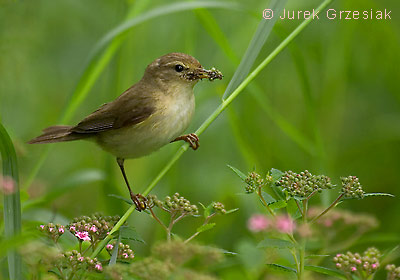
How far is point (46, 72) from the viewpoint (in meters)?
7.15

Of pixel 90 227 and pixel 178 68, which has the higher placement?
pixel 178 68

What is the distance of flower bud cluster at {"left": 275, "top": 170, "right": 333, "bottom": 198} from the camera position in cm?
242

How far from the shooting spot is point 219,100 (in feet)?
18.6

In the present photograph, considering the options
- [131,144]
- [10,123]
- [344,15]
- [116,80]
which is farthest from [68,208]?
[344,15]

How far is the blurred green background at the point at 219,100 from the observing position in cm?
530

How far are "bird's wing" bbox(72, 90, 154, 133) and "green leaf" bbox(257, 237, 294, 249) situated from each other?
1.73m

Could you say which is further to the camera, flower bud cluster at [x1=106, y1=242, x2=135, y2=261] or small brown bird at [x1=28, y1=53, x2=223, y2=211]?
small brown bird at [x1=28, y1=53, x2=223, y2=211]

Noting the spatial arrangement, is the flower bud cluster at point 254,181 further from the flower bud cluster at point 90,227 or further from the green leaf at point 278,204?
the flower bud cluster at point 90,227

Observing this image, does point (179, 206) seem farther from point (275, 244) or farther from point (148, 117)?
point (148, 117)

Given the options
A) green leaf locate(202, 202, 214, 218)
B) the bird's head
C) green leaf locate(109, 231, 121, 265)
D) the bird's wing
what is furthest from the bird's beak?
green leaf locate(109, 231, 121, 265)

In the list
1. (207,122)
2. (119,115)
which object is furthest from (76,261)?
(119,115)

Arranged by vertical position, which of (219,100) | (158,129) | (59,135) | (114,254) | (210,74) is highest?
(219,100)

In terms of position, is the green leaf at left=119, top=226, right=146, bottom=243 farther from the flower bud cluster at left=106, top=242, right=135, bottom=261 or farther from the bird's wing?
the bird's wing

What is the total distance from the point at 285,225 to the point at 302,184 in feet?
0.51
